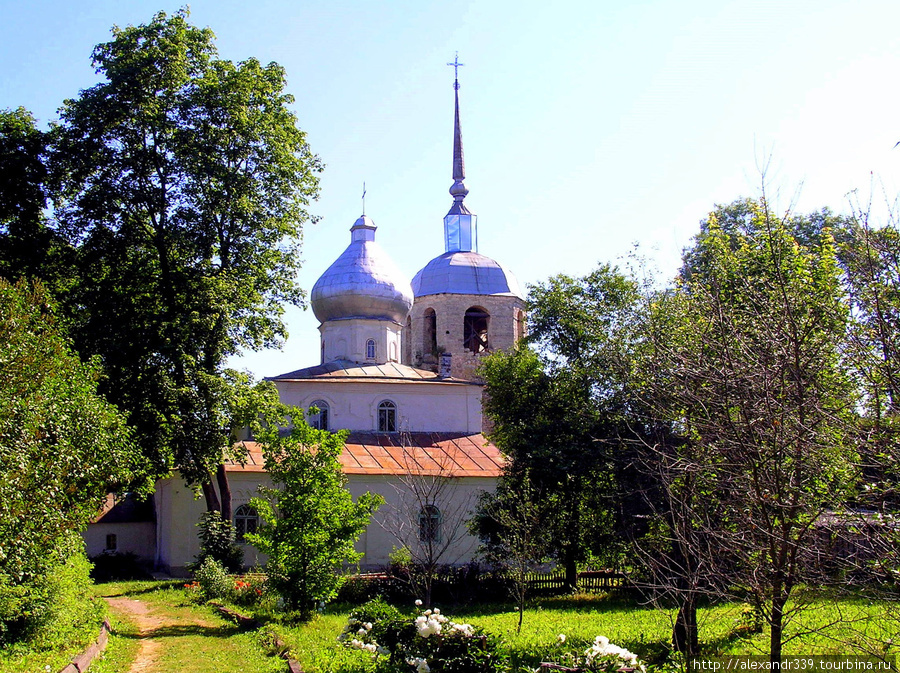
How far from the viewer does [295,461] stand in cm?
1466

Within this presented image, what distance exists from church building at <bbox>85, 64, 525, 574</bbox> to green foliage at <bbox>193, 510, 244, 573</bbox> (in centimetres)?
232

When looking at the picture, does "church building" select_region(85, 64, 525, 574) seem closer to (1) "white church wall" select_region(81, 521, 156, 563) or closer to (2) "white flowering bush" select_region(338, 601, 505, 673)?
(1) "white church wall" select_region(81, 521, 156, 563)

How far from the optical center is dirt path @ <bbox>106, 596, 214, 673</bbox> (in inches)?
447

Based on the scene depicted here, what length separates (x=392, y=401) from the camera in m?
28.4

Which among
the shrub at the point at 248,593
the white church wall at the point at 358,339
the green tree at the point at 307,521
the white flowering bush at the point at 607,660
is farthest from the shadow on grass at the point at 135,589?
the white flowering bush at the point at 607,660

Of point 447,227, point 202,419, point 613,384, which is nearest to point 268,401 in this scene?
point 202,419

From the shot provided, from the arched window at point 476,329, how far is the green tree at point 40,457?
979 inches

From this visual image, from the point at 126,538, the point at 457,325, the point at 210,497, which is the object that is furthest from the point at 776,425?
the point at 457,325

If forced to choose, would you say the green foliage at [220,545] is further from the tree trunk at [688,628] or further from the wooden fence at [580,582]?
the tree trunk at [688,628]

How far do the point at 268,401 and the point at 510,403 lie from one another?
617cm

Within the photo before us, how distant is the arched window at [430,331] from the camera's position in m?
36.8

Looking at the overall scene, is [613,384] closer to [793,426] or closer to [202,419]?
[202,419]

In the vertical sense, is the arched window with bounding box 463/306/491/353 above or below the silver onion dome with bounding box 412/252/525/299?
below

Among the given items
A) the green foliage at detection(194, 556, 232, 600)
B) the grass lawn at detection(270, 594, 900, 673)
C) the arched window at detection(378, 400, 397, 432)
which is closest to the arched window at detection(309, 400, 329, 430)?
the arched window at detection(378, 400, 397, 432)
